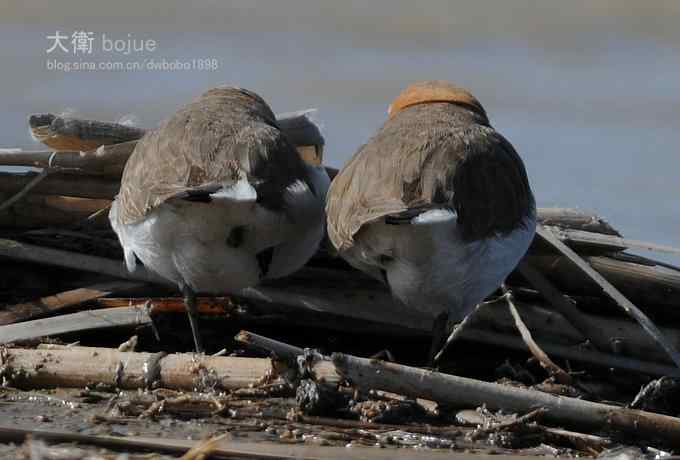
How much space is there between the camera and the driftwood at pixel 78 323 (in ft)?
19.9

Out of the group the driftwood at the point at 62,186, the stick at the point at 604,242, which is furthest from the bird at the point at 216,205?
the stick at the point at 604,242

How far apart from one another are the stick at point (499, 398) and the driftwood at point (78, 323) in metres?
1.63

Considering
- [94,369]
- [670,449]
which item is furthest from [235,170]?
[670,449]

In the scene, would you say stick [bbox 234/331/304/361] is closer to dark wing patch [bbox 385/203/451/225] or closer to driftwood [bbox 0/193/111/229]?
dark wing patch [bbox 385/203/451/225]

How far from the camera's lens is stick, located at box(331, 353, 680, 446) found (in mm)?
4848

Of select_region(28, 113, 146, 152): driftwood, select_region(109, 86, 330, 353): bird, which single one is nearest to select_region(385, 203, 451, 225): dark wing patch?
select_region(109, 86, 330, 353): bird

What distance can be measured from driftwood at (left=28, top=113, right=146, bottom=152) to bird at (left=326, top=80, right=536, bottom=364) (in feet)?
5.45

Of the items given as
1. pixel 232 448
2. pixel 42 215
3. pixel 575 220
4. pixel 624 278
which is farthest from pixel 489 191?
pixel 42 215

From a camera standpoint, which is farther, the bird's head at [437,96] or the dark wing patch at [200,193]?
the bird's head at [437,96]

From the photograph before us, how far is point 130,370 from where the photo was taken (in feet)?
17.9

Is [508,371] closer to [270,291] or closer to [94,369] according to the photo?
[270,291]

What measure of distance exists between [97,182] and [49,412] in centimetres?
216

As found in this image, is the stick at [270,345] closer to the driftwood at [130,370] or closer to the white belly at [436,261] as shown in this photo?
the driftwood at [130,370]

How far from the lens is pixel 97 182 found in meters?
7.03
